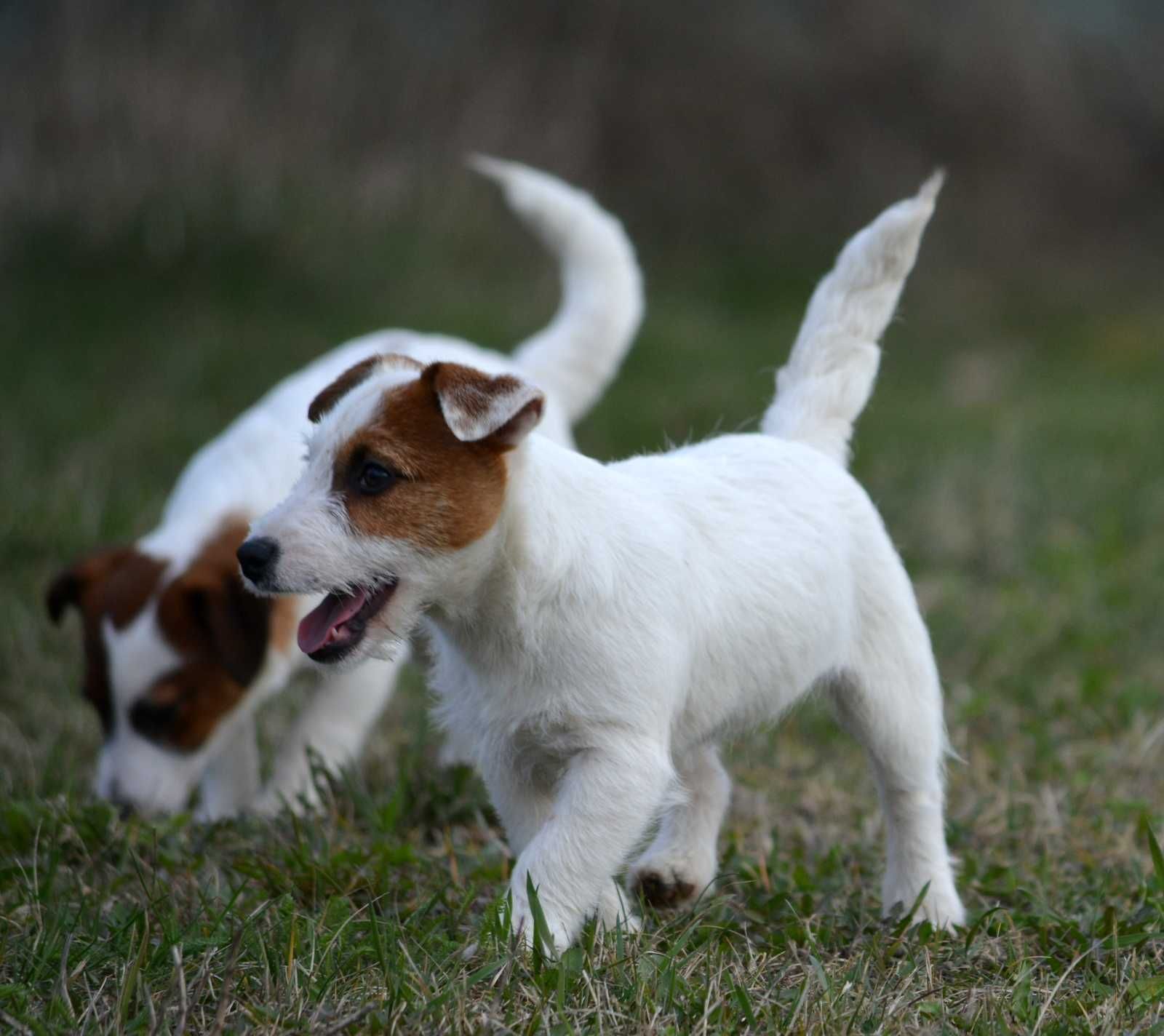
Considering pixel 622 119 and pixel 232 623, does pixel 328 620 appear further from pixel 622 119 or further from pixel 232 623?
pixel 622 119

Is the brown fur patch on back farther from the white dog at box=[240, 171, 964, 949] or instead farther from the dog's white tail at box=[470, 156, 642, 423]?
the dog's white tail at box=[470, 156, 642, 423]

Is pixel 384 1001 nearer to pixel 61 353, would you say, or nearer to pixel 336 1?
pixel 61 353

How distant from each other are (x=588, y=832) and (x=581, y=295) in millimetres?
3131

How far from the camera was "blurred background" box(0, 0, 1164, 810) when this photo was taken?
707cm

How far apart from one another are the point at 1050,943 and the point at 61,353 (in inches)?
354

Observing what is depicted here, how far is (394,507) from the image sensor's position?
3008 millimetres

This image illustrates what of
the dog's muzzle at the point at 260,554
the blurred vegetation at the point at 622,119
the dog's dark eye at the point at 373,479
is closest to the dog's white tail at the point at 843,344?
the dog's dark eye at the point at 373,479

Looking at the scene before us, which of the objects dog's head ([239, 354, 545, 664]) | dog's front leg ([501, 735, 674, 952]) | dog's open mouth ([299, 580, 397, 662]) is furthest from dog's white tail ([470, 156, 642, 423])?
dog's front leg ([501, 735, 674, 952])

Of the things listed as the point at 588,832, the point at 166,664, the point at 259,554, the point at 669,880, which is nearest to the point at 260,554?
the point at 259,554

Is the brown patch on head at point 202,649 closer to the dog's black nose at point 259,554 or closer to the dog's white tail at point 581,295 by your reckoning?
the dog's white tail at point 581,295

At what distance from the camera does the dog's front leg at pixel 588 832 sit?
2984 millimetres

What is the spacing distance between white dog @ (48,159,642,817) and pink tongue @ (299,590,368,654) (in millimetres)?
1510

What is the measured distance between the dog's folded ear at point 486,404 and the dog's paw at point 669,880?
3.92 ft

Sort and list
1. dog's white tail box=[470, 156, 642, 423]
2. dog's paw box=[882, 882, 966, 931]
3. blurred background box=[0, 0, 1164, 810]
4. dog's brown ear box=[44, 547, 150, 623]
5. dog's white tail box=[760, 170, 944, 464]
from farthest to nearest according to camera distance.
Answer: blurred background box=[0, 0, 1164, 810] → dog's white tail box=[470, 156, 642, 423] → dog's brown ear box=[44, 547, 150, 623] → dog's white tail box=[760, 170, 944, 464] → dog's paw box=[882, 882, 966, 931]
